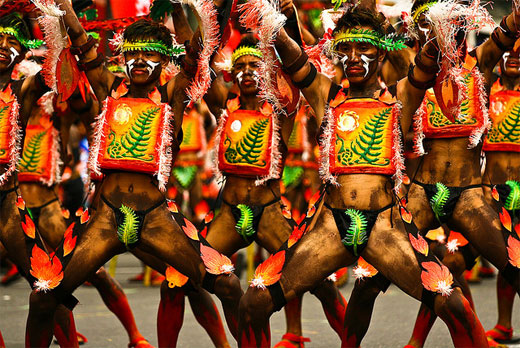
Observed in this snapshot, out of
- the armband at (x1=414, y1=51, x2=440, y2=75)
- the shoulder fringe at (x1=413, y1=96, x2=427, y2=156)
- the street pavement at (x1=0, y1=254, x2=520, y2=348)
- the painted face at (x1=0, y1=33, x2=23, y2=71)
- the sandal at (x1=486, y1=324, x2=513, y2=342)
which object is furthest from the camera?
the street pavement at (x1=0, y1=254, x2=520, y2=348)

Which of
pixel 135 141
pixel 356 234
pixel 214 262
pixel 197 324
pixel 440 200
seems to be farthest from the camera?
pixel 197 324

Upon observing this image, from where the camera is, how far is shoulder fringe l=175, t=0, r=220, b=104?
5207 millimetres

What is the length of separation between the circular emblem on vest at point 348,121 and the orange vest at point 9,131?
2365 millimetres

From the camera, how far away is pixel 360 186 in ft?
16.3

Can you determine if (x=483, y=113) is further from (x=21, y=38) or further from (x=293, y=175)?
(x=293, y=175)

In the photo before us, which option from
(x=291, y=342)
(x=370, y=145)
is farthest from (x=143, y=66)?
(x=291, y=342)

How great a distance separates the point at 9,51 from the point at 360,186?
274 centimetres

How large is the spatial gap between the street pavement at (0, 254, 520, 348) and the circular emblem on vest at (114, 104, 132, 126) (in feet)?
5.94

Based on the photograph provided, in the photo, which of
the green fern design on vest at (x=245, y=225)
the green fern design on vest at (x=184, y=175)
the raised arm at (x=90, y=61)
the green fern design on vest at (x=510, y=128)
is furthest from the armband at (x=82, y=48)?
the green fern design on vest at (x=184, y=175)

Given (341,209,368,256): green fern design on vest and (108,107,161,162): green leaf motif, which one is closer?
(341,209,368,256): green fern design on vest

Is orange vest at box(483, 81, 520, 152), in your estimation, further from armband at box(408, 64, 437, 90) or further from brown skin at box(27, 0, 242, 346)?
brown skin at box(27, 0, 242, 346)

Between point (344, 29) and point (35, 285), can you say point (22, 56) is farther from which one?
point (344, 29)

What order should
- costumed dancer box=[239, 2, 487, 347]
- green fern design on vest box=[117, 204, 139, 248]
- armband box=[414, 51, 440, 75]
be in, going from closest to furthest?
costumed dancer box=[239, 2, 487, 347] → armband box=[414, 51, 440, 75] → green fern design on vest box=[117, 204, 139, 248]

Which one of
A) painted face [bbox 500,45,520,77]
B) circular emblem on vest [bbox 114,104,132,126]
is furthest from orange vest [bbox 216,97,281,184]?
painted face [bbox 500,45,520,77]
